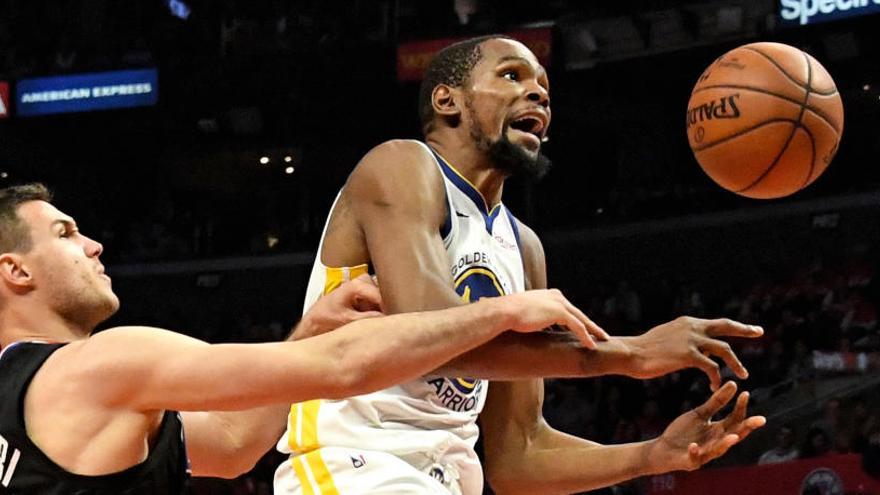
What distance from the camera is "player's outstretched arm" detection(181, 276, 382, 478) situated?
9.87ft

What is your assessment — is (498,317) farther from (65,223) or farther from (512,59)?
(512,59)

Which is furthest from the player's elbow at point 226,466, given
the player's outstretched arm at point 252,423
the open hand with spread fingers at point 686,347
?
the open hand with spread fingers at point 686,347

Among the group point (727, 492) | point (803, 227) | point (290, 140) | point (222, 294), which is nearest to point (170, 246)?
point (222, 294)

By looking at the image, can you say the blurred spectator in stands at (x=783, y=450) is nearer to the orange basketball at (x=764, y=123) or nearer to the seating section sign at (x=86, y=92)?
the orange basketball at (x=764, y=123)

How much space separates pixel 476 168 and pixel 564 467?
0.97 m

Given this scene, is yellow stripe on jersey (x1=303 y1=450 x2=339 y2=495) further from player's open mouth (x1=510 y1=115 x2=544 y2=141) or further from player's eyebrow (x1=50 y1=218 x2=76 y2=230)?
player's open mouth (x1=510 y1=115 x2=544 y2=141)

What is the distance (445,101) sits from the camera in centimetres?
374

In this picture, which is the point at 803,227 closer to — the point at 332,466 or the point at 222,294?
the point at 222,294

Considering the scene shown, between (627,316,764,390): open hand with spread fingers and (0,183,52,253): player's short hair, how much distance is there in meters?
1.49

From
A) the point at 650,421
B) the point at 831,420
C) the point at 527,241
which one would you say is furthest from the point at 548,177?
the point at 527,241

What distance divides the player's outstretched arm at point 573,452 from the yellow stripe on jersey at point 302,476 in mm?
815

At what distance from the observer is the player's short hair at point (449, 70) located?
147 inches

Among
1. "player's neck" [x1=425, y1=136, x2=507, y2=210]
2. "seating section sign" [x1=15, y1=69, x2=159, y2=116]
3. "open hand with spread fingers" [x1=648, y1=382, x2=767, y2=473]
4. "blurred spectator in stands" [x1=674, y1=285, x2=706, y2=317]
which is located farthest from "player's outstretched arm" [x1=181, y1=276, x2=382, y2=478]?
"seating section sign" [x1=15, y1=69, x2=159, y2=116]

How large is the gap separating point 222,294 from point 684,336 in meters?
16.1
